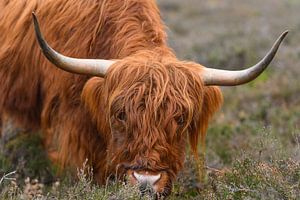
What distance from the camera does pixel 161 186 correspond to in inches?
183

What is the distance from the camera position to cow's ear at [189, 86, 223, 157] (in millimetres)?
5184

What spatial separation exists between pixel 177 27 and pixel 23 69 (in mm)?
9621

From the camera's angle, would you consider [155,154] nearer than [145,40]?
Yes

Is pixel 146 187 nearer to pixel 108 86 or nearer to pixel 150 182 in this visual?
pixel 150 182

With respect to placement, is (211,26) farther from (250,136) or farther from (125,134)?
(125,134)

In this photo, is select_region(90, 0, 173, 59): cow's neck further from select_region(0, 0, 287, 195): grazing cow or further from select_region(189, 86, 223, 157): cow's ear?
select_region(189, 86, 223, 157): cow's ear

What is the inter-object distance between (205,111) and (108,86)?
0.71m

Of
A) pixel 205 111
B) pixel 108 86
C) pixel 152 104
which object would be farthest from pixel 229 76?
pixel 108 86

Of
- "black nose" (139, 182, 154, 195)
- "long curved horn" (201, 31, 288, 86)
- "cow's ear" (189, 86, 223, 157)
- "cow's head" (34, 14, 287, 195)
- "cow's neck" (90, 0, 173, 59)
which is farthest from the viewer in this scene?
"cow's neck" (90, 0, 173, 59)

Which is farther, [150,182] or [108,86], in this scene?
[108,86]

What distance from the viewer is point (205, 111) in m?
5.25

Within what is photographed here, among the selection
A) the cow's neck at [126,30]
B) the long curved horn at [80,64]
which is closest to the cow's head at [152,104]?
the long curved horn at [80,64]

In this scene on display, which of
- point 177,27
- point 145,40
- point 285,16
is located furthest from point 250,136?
point 285,16

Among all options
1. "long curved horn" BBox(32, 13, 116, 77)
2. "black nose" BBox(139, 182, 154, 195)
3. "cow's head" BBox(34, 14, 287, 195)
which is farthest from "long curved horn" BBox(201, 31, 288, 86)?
"black nose" BBox(139, 182, 154, 195)
